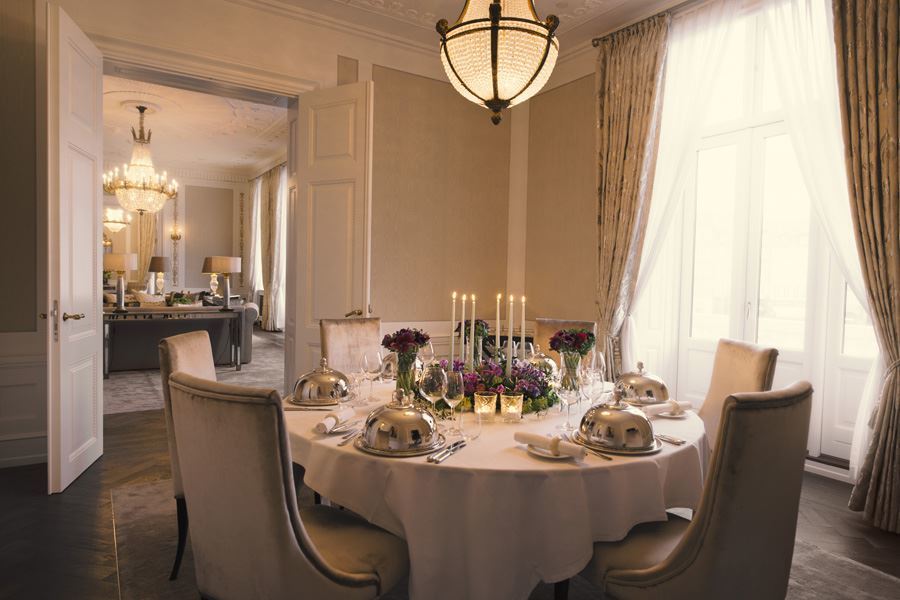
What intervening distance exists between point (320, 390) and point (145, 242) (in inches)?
410

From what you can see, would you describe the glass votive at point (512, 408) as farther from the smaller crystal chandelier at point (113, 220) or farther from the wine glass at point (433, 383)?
the smaller crystal chandelier at point (113, 220)

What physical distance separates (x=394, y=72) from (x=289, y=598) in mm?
4154

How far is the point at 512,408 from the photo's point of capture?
1.98 meters

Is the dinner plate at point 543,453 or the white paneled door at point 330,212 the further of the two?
the white paneled door at point 330,212

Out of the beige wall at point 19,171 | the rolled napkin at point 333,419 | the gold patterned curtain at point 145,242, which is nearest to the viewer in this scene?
the rolled napkin at point 333,419

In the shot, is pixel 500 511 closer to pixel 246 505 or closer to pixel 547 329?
pixel 246 505

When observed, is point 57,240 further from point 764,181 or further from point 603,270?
point 764,181

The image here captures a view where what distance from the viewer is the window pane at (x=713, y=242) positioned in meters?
4.16

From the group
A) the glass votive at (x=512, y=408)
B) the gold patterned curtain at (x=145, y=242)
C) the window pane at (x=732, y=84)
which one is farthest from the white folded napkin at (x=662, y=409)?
the gold patterned curtain at (x=145, y=242)

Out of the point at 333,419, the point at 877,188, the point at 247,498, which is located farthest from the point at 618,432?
the point at 877,188

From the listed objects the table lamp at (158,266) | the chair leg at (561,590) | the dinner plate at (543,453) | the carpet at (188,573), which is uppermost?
the table lamp at (158,266)

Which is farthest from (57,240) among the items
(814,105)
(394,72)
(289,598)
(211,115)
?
(211,115)

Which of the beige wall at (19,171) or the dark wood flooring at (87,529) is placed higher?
the beige wall at (19,171)

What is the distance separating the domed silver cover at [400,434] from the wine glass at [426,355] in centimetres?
33
